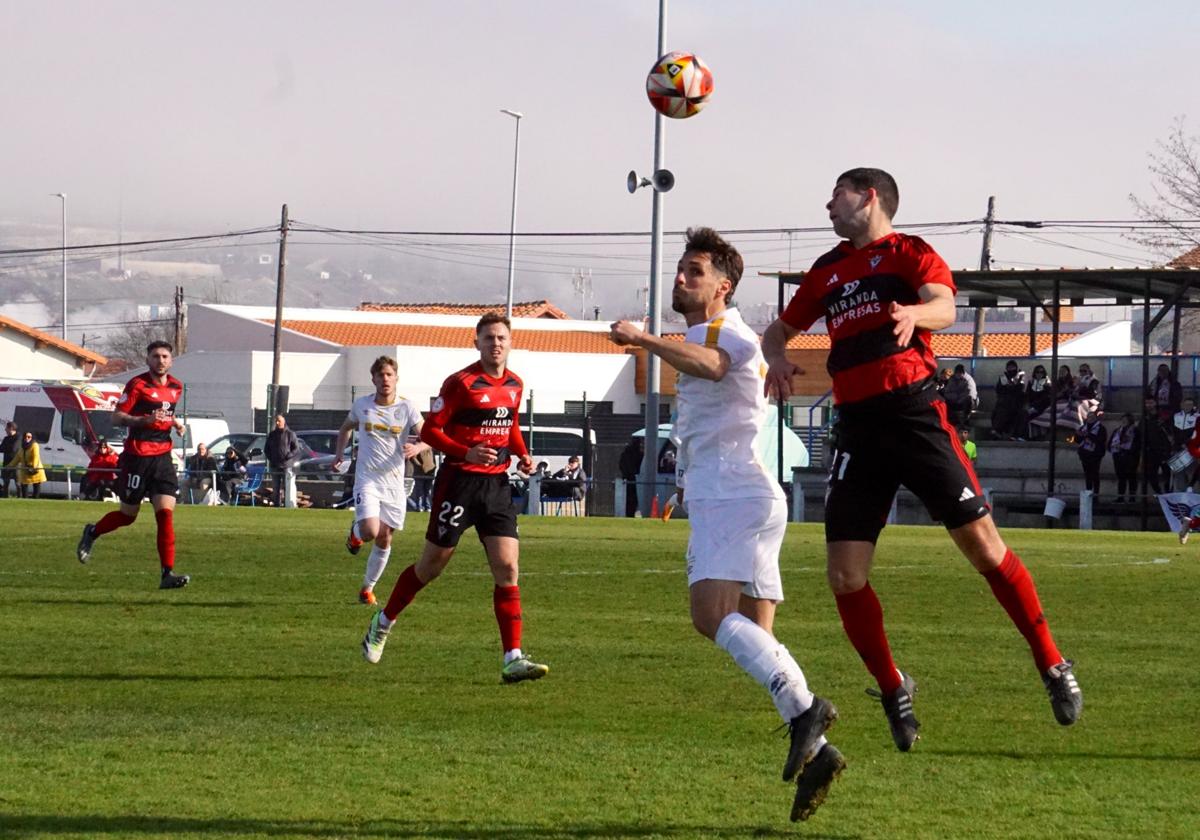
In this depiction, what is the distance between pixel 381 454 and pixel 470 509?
173 inches

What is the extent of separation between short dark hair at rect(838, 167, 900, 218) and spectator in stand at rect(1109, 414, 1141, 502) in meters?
24.3

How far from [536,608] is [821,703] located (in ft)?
26.3

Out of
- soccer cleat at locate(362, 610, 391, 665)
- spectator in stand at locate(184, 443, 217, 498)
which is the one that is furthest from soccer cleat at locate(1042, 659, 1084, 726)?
spectator in stand at locate(184, 443, 217, 498)

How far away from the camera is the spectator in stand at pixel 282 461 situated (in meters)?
33.5

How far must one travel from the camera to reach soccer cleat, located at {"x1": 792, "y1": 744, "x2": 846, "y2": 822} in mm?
5590

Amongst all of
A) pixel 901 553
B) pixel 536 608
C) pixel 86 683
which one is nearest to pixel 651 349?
pixel 86 683

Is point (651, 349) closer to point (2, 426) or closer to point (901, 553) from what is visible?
point (901, 553)

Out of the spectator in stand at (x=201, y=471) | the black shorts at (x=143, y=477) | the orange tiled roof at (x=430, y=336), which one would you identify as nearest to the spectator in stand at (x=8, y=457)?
the spectator in stand at (x=201, y=471)

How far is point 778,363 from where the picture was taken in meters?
6.80

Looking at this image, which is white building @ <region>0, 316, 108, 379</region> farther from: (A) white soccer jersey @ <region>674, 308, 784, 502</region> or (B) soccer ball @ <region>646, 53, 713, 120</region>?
(A) white soccer jersey @ <region>674, 308, 784, 502</region>

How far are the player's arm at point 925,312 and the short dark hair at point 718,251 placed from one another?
61cm

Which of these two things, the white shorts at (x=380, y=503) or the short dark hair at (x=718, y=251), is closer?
the short dark hair at (x=718, y=251)

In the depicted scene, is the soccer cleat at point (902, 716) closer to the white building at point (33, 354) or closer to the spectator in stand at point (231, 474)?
the spectator in stand at point (231, 474)

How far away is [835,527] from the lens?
694cm
